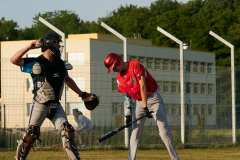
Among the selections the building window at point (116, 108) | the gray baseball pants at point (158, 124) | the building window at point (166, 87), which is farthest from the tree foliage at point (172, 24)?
the gray baseball pants at point (158, 124)

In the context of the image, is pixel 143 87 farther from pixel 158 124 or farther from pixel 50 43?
pixel 50 43

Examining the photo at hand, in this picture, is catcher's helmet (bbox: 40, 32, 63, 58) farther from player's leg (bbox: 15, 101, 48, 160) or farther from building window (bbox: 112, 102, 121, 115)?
building window (bbox: 112, 102, 121, 115)

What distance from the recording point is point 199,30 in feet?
226

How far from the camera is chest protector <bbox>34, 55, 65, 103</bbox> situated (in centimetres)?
650

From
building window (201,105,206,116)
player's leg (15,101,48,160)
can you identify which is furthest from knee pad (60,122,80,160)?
building window (201,105,206,116)

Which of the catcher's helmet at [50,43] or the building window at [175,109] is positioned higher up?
the catcher's helmet at [50,43]

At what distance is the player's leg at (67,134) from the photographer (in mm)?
6461

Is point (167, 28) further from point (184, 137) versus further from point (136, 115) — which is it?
point (136, 115)

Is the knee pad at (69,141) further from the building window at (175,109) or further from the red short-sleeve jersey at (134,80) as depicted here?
the building window at (175,109)

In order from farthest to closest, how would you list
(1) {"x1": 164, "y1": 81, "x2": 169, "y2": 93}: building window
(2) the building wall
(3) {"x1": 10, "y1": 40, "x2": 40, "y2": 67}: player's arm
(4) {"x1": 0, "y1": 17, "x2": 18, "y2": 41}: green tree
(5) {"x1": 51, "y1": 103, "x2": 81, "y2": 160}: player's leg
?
(4) {"x1": 0, "y1": 17, "x2": 18, "y2": 41}: green tree → (1) {"x1": 164, "y1": 81, "x2": 169, "y2": 93}: building window → (2) the building wall → (5) {"x1": 51, "y1": 103, "x2": 81, "y2": 160}: player's leg → (3) {"x1": 10, "y1": 40, "x2": 40, "y2": 67}: player's arm

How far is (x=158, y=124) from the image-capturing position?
309 inches

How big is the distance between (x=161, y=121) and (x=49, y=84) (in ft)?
7.13

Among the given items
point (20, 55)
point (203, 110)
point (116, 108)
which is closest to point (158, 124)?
point (20, 55)

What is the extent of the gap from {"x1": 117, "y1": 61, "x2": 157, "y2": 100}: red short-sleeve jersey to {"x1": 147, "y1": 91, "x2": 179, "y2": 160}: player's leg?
0.15 m
